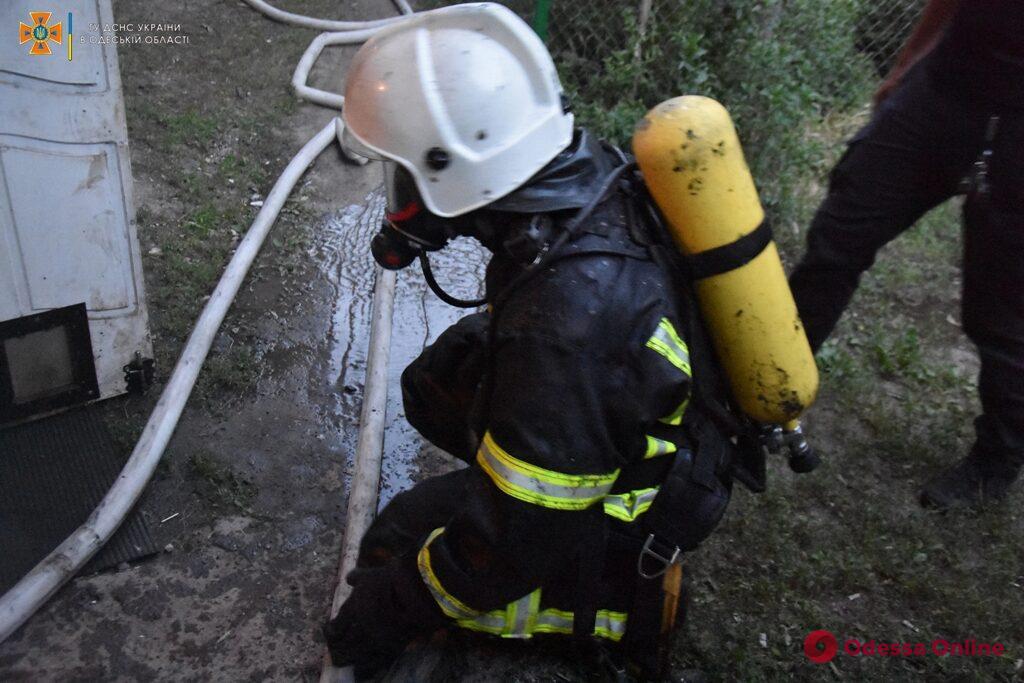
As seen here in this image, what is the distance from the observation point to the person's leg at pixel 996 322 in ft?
8.76

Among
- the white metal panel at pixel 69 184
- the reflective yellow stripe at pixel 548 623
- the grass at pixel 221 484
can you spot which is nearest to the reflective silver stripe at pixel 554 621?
the reflective yellow stripe at pixel 548 623

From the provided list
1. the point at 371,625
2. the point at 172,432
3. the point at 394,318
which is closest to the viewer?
the point at 371,625

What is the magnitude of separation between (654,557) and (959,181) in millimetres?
1750

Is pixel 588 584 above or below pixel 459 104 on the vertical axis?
below

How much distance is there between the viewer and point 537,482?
174 cm

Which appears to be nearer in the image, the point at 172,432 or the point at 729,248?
the point at 729,248

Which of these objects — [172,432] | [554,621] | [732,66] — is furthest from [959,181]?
[172,432]

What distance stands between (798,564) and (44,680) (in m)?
2.39

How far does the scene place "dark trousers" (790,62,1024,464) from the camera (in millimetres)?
2701

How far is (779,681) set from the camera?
258 cm

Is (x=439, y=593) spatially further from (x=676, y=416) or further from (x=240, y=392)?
(x=240, y=392)

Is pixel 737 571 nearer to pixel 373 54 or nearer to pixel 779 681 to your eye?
pixel 779 681

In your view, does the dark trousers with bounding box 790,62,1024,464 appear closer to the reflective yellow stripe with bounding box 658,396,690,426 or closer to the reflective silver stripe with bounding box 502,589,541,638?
Result: the reflective yellow stripe with bounding box 658,396,690,426

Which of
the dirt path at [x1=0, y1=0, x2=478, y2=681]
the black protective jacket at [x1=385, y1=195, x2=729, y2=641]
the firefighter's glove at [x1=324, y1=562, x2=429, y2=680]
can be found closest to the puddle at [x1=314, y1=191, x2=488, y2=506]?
the dirt path at [x1=0, y1=0, x2=478, y2=681]
